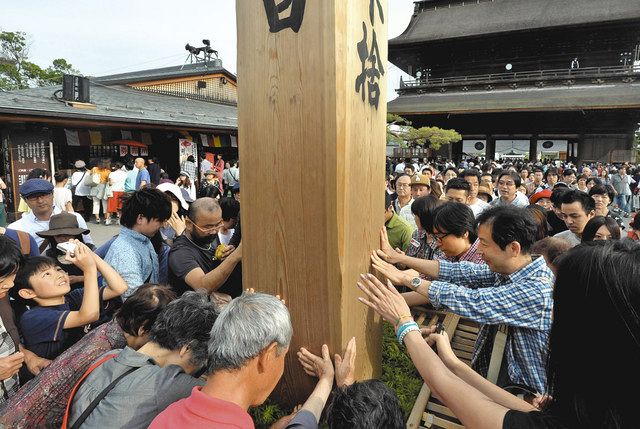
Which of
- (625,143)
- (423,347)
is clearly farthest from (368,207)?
(625,143)

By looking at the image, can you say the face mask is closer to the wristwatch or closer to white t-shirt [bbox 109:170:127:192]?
the wristwatch

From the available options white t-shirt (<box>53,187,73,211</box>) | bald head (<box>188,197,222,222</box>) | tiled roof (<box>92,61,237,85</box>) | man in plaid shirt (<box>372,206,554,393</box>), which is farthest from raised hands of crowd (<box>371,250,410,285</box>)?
tiled roof (<box>92,61,237,85</box>)

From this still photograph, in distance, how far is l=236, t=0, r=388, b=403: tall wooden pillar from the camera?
1.44 m

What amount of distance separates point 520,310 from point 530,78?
19.3 meters

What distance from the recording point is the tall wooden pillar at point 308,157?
1.44 m

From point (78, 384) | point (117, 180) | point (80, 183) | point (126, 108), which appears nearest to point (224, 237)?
point (78, 384)

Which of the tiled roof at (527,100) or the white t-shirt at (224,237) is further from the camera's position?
the tiled roof at (527,100)

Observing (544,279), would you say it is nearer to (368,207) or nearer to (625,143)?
(368,207)

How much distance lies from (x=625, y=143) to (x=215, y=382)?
2043 centimetres

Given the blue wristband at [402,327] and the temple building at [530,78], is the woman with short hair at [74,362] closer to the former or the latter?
the blue wristband at [402,327]

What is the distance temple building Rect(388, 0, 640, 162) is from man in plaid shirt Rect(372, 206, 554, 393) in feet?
53.4

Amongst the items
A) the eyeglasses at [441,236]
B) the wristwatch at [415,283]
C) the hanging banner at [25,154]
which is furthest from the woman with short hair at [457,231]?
the hanging banner at [25,154]

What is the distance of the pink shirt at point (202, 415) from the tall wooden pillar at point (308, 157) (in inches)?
20.9

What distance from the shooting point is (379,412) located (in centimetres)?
128
